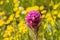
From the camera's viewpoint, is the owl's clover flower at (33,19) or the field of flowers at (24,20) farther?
the field of flowers at (24,20)

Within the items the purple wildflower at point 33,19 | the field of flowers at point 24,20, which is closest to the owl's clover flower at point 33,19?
the purple wildflower at point 33,19

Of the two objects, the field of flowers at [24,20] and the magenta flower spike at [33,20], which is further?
the field of flowers at [24,20]

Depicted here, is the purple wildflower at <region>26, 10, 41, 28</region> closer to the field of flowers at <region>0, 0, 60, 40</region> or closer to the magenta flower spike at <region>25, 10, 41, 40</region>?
the magenta flower spike at <region>25, 10, 41, 40</region>

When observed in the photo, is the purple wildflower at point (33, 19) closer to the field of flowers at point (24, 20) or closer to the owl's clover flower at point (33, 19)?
the owl's clover flower at point (33, 19)

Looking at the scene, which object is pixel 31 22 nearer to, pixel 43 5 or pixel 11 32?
pixel 11 32

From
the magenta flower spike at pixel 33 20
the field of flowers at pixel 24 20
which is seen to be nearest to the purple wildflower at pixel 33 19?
the magenta flower spike at pixel 33 20

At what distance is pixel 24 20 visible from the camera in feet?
13.2

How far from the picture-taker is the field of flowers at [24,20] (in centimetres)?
335

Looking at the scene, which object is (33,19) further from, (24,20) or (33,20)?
(24,20)

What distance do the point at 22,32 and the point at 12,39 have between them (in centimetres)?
17

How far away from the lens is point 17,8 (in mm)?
4410

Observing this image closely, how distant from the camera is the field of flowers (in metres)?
3.35

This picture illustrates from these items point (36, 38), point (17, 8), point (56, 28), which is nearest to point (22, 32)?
point (56, 28)

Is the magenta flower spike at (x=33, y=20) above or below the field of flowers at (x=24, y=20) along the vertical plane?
above
